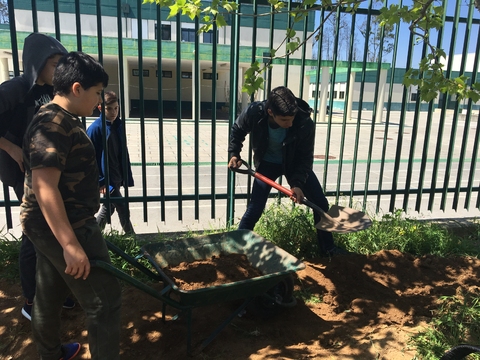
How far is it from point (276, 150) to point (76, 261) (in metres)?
2.17

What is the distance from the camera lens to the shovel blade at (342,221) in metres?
3.39

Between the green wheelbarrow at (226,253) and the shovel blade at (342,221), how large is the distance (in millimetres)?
701

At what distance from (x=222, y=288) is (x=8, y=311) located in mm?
1748

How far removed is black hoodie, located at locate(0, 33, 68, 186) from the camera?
2340 mm

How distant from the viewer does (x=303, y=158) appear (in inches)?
139

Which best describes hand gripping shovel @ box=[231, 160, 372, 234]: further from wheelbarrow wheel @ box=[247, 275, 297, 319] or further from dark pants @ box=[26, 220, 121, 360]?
dark pants @ box=[26, 220, 121, 360]

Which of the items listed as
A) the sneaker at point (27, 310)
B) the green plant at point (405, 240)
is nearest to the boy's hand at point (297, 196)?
the green plant at point (405, 240)

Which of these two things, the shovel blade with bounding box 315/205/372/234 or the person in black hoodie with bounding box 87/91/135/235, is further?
the person in black hoodie with bounding box 87/91/135/235

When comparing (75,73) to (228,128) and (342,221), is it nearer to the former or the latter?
(342,221)

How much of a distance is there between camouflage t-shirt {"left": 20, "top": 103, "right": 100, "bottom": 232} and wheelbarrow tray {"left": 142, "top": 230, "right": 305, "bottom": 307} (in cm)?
69

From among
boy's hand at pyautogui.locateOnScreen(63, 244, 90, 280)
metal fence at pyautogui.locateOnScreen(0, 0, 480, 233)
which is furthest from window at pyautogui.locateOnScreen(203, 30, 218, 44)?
boy's hand at pyautogui.locateOnScreen(63, 244, 90, 280)

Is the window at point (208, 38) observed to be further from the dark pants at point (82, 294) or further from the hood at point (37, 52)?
the dark pants at point (82, 294)

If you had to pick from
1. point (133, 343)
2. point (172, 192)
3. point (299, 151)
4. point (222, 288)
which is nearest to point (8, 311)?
point (133, 343)

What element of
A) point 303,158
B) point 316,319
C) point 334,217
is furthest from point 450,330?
point 303,158
